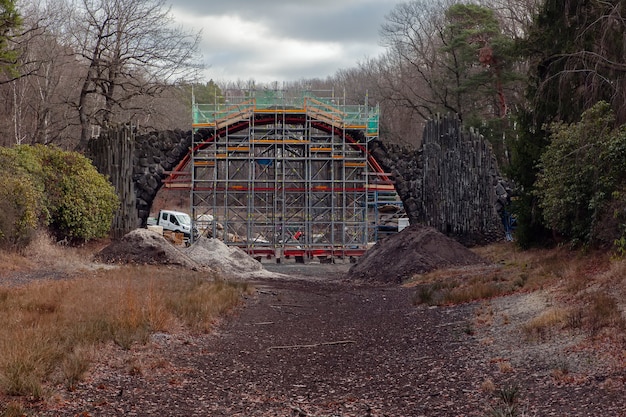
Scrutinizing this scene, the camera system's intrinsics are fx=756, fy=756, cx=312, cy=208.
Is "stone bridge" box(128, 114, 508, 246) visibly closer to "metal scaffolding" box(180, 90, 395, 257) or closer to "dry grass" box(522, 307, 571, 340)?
"metal scaffolding" box(180, 90, 395, 257)

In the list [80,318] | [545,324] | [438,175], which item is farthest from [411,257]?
[80,318]

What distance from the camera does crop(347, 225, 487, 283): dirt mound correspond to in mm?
21516

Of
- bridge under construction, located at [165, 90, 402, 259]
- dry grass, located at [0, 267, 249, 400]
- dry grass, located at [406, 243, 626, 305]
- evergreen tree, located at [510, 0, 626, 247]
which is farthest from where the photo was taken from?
bridge under construction, located at [165, 90, 402, 259]

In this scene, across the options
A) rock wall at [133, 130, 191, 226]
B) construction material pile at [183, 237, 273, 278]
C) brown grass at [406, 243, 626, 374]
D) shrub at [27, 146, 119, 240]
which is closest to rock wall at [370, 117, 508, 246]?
brown grass at [406, 243, 626, 374]

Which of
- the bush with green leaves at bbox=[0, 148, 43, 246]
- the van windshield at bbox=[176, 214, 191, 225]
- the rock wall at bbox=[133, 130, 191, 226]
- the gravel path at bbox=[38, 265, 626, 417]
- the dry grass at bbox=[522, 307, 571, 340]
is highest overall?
the rock wall at bbox=[133, 130, 191, 226]

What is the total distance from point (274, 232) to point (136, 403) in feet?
82.2

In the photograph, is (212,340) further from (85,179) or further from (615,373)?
(85,179)

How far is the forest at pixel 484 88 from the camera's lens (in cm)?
1714

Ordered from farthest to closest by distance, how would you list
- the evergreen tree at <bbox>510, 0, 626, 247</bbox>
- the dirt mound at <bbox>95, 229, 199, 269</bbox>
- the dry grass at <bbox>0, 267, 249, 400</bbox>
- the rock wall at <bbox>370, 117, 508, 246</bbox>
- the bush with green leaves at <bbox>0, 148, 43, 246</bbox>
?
the rock wall at <bbox>370, 117, 508, 246</bbox>
the dirt mound at <bbox>95, 229, 199, 269</bbox>
the bush with green leaves at <bbox>0, 148, 43, 246</bbox>
the evergreen tree at <bbox>510, 0, 626, 247</bbox>
the dry grass at <bbox>0, 267, 249, 400</bbox>

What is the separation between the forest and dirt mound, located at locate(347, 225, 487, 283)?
8.86 feet

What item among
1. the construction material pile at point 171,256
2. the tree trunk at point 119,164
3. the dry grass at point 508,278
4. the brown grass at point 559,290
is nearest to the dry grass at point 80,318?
the dry grass at point 508,278

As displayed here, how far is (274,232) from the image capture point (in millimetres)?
32031

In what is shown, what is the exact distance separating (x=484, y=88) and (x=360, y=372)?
125 ft

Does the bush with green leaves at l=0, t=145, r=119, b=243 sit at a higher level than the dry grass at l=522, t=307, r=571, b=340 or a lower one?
higher
